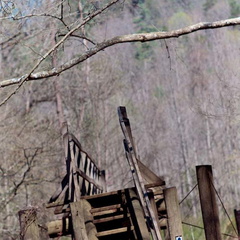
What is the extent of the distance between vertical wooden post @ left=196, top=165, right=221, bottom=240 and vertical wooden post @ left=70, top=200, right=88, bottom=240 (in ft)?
6.37

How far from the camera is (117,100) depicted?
154 ft

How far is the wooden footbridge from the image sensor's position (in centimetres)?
924

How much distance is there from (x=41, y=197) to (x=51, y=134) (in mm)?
2275

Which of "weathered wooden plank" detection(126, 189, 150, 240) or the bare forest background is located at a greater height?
the bare forest background

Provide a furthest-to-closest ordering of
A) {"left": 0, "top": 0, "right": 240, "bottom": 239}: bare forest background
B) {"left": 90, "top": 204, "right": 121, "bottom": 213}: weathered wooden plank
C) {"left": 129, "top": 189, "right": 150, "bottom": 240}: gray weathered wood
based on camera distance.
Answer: {"left": 0, "top": 0, "right": 240, "bottom": 239}: bare forest background → {"left": 90, "top": 204, "right": 121, "bottom": 213}: weathered wooden plank → {"left": 129, "top": 189, "right": 150, "bottom": 240}: gray weathered wood

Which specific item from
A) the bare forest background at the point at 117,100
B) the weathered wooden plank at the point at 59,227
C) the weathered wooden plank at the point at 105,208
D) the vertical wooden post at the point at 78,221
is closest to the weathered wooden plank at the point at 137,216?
the weathered wooden plank at the point at 105,208

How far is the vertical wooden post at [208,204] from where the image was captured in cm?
845

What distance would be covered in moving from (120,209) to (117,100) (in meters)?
36.4

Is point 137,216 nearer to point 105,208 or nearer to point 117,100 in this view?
point 105,208

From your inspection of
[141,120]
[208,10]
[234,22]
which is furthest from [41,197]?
[208,10]

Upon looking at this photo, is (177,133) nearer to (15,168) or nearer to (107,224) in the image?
(15,168)

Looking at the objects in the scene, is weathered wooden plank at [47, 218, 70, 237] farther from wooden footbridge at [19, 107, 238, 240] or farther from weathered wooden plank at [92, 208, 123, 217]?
weathered wooden plank at [92, 208, 123, 217]

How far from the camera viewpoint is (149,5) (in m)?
88.3

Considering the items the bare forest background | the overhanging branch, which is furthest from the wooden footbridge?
the overhanging branch
